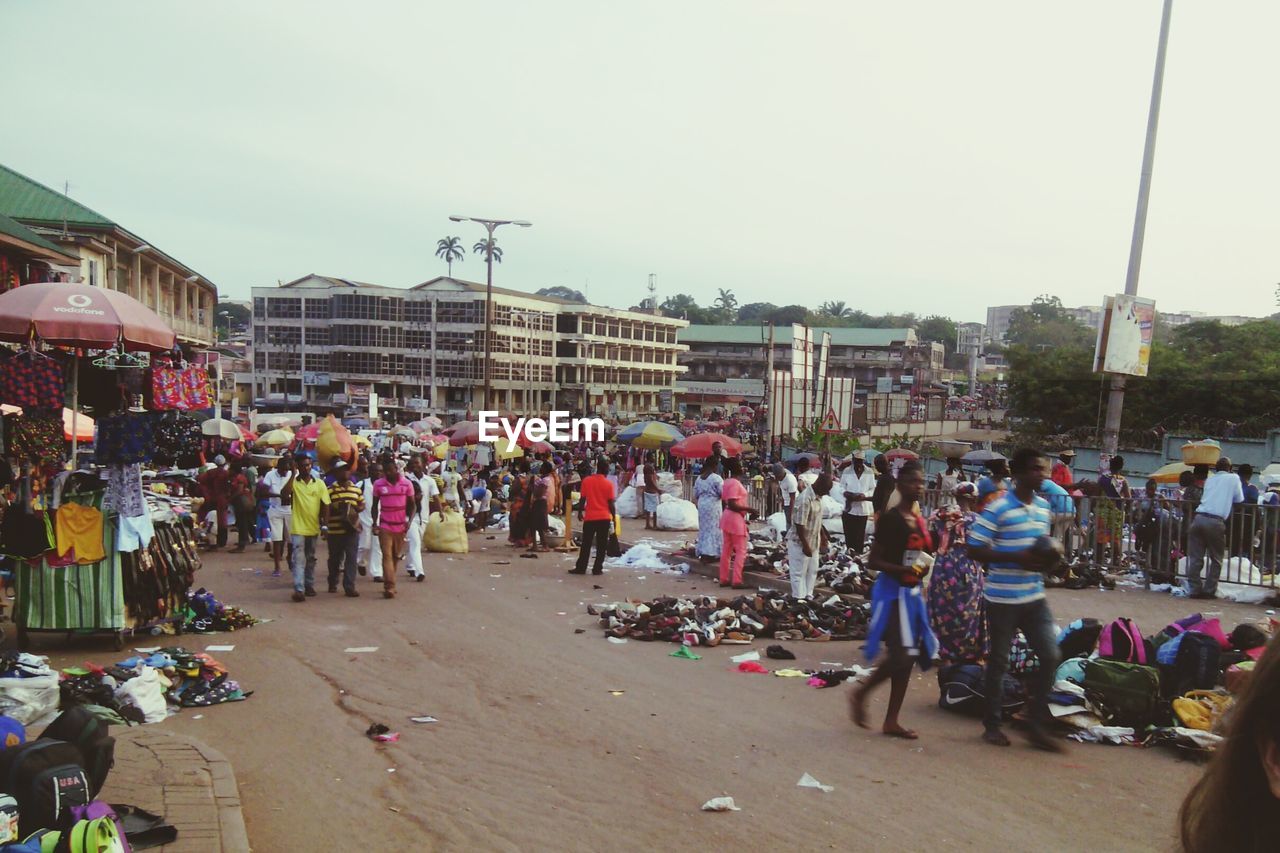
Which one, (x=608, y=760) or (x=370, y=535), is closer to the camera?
(x=608, y=760)

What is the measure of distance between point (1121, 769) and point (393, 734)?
193 inches

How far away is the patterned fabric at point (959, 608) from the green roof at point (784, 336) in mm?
77754

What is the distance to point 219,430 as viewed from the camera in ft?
85.5

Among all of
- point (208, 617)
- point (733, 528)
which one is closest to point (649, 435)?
point (733, 528)

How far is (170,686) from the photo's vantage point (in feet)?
25.4

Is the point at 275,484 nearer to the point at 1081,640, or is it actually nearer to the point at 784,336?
the point at 1081,640

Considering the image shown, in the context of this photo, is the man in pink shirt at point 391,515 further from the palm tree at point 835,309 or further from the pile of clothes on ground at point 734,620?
the palm tree at point 835,309

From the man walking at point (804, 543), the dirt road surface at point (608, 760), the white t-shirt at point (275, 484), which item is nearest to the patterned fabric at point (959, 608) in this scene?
the dirt road surface at point (608, 760)

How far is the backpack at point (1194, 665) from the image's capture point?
23.7 feet

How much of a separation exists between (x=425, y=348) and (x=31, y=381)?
70.3 m

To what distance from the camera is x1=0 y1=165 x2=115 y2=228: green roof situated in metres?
28.9

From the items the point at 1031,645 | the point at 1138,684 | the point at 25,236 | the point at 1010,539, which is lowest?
the point at 1138,684

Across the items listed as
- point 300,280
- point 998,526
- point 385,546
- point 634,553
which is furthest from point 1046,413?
point 300,280

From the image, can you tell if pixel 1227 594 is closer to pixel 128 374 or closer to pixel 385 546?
pixel 385 546
